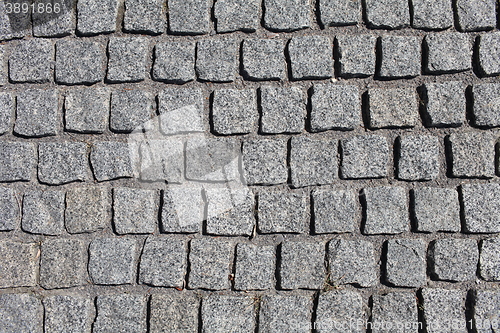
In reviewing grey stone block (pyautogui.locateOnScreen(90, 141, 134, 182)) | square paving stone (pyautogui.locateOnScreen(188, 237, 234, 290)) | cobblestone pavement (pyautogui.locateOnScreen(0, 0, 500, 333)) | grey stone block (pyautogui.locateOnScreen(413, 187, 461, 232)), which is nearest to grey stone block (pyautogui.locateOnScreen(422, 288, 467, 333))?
cobblestone pavement (pyautogui.locateOnScreen(0, 0, 500, 333))

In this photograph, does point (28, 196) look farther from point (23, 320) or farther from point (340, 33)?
point (340, 33)

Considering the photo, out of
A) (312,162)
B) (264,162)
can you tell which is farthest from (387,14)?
(264,162)

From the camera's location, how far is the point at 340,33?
2.71m

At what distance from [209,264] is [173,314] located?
0.37 m

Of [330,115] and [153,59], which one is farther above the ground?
[153,59]

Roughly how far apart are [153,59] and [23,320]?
1.78 m

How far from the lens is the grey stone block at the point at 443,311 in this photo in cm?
254

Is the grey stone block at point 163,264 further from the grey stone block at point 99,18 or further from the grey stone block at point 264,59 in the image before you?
the grey stone block at point 99,18

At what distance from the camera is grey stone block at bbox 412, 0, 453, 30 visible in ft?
8.86

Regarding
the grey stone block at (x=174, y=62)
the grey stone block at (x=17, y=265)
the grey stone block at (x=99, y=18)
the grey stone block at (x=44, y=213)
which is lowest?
the grey stone block at (x=17, y=265)

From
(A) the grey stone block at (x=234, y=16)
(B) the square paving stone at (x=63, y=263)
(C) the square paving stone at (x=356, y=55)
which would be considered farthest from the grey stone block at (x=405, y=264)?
(B) the square paving stone at (x=63, y=263)

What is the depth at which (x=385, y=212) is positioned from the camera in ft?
8.48

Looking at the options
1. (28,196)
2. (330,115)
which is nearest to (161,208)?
(28,196)

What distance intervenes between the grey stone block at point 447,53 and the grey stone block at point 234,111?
1135mm
